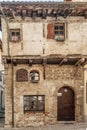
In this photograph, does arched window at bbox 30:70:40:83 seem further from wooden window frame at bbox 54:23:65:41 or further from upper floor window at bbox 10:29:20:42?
wooden window frame at bbox 54:23:65:41

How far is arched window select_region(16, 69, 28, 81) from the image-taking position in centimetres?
2289

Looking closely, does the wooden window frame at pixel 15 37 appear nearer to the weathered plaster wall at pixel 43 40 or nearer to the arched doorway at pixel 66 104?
the weathered plaster wall at pixel 43 40

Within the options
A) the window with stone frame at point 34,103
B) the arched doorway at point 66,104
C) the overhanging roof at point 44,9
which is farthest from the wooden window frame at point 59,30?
Answer: the window with stone frame at point 34,103

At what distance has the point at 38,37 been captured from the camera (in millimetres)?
22734

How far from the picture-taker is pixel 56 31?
2302 cm

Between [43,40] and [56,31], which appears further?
[56,31]

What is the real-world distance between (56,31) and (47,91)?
12.7 feet

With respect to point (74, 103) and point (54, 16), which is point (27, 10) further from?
point (74, 103)

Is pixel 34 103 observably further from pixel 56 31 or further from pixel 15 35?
pixel 56 31

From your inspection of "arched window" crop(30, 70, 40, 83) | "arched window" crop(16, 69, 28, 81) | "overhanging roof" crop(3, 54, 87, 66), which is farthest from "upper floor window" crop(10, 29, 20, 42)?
"arched window" crop(30, 70, 40, 83)

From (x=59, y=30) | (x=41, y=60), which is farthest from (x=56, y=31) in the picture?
(x=41, y=60)

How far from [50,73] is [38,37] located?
2442 millimetres

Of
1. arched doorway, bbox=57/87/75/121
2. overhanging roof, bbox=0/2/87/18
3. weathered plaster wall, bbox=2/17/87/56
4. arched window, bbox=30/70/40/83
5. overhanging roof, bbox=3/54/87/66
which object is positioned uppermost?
overhanging roof, bbox=0/2/87/18

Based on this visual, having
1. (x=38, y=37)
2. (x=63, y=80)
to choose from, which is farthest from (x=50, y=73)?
(x=38, y=37)
